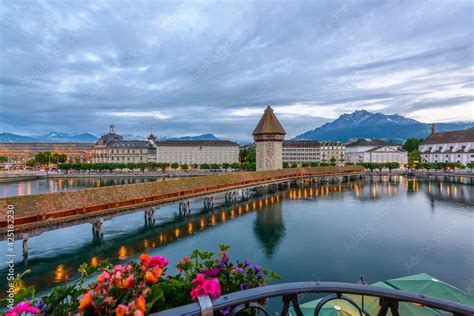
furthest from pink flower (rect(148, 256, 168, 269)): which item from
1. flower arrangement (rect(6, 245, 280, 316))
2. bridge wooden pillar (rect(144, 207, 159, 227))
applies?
bridge wooden pillar (rect(144, 207, 159, 227))

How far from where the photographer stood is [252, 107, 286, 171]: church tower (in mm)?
46156

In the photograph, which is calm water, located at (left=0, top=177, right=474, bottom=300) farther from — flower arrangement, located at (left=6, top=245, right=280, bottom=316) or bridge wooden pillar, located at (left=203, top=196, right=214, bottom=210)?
flower arrangement, located at (left=6, top=245, right=280, bottom=316)

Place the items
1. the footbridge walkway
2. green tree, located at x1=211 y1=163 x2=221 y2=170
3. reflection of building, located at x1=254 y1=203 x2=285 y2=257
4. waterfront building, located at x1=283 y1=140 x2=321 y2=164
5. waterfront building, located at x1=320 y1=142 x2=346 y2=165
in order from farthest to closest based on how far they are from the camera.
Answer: waterfront building, located at x1=320 y1=142 x2=346 y2=165 → waterfront building, located at x1=283 y1=140 x2=321 y2=164 → green tree, located at x1=211 y1=163 x2=221 y2=170 → reflection of building, located at x1=254 y1=203 x2=285 y2=257 → the footbridge walkway

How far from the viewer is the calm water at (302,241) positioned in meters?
13.9

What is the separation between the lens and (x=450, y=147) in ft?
284

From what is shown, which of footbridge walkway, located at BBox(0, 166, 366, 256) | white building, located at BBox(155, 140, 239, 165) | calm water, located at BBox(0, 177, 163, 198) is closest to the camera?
footbridge walkway, located at BBox(0, 166, 366, 256)

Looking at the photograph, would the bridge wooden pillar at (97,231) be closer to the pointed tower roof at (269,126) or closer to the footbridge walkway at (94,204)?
the footbridge walkway at (94,204)

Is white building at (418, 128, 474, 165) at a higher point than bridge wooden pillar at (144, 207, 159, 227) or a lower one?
higher

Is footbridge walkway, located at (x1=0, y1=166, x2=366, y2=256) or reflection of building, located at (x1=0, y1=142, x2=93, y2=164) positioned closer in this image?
footbridge walkway, located at (x1=0, y1=166, x2=366, y2=256)

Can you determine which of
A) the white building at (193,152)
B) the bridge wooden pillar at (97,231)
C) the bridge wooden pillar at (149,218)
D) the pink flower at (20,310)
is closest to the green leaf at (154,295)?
the pink flower at (20,310)

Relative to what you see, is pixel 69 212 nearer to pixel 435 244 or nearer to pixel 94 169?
pixel 435 244

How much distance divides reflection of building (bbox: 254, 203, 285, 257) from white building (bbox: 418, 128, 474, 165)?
3141 inches

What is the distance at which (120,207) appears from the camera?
19.3 meters

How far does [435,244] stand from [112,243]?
A: 21292 millimetres
